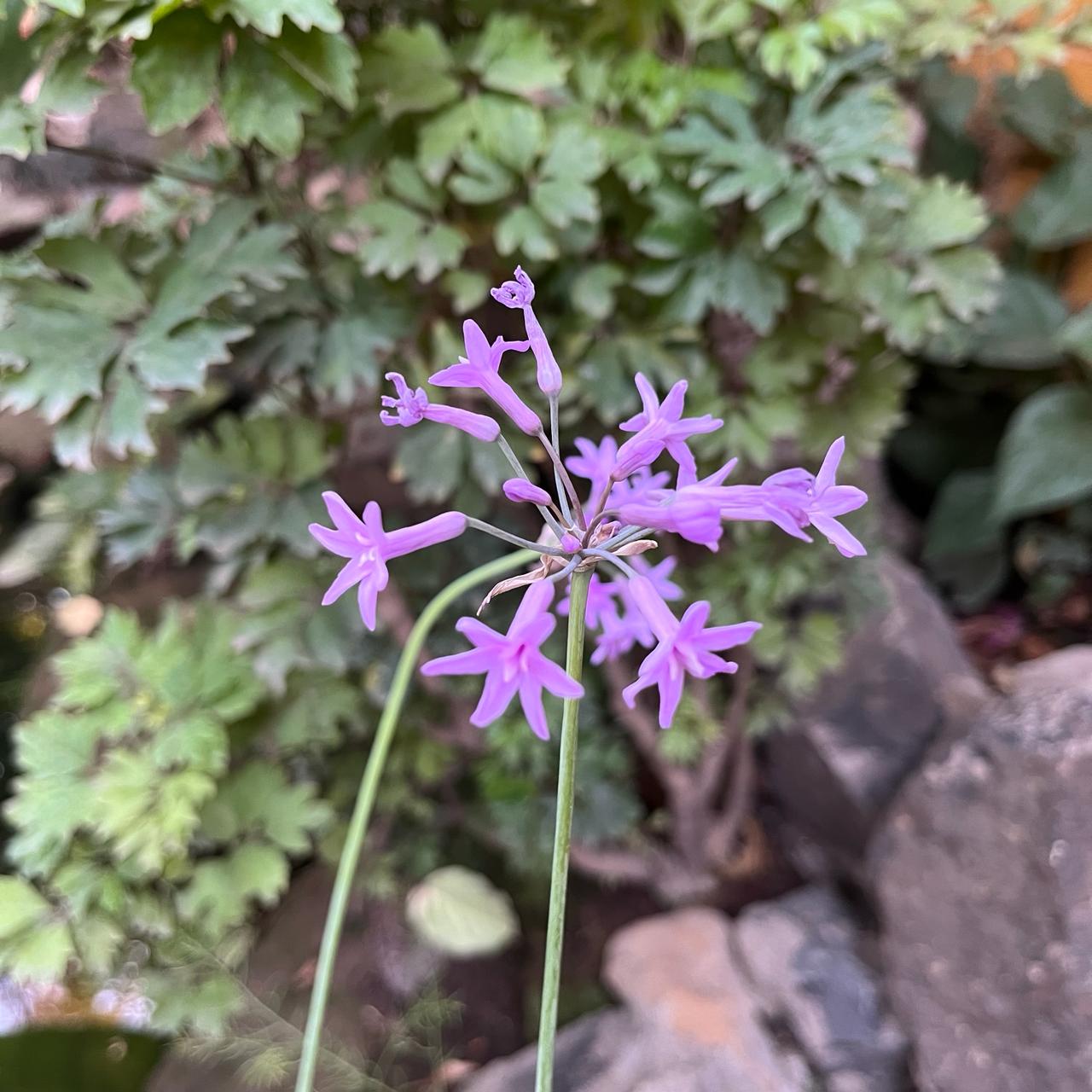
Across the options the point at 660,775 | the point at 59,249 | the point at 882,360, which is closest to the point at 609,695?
the point at 660,775

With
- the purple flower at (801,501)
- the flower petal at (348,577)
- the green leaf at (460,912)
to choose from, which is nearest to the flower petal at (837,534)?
the purple flower at (801,501)

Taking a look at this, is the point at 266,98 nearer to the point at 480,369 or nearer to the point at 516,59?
the point at 516,59

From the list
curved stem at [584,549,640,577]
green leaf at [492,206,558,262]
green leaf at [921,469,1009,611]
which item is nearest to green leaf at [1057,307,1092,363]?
green leaf at [921,469,1009,611]

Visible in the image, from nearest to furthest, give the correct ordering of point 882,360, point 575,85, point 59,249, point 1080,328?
point 59,249 < point 575,85 < point 882,360 < point 1080,328

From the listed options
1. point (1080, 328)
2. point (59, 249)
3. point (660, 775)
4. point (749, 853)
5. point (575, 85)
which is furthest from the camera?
point (749, 853)

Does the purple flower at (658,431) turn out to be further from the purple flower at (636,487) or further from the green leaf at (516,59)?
the green leaf at (516,59)

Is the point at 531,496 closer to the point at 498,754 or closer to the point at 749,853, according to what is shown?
the point at 498,754
